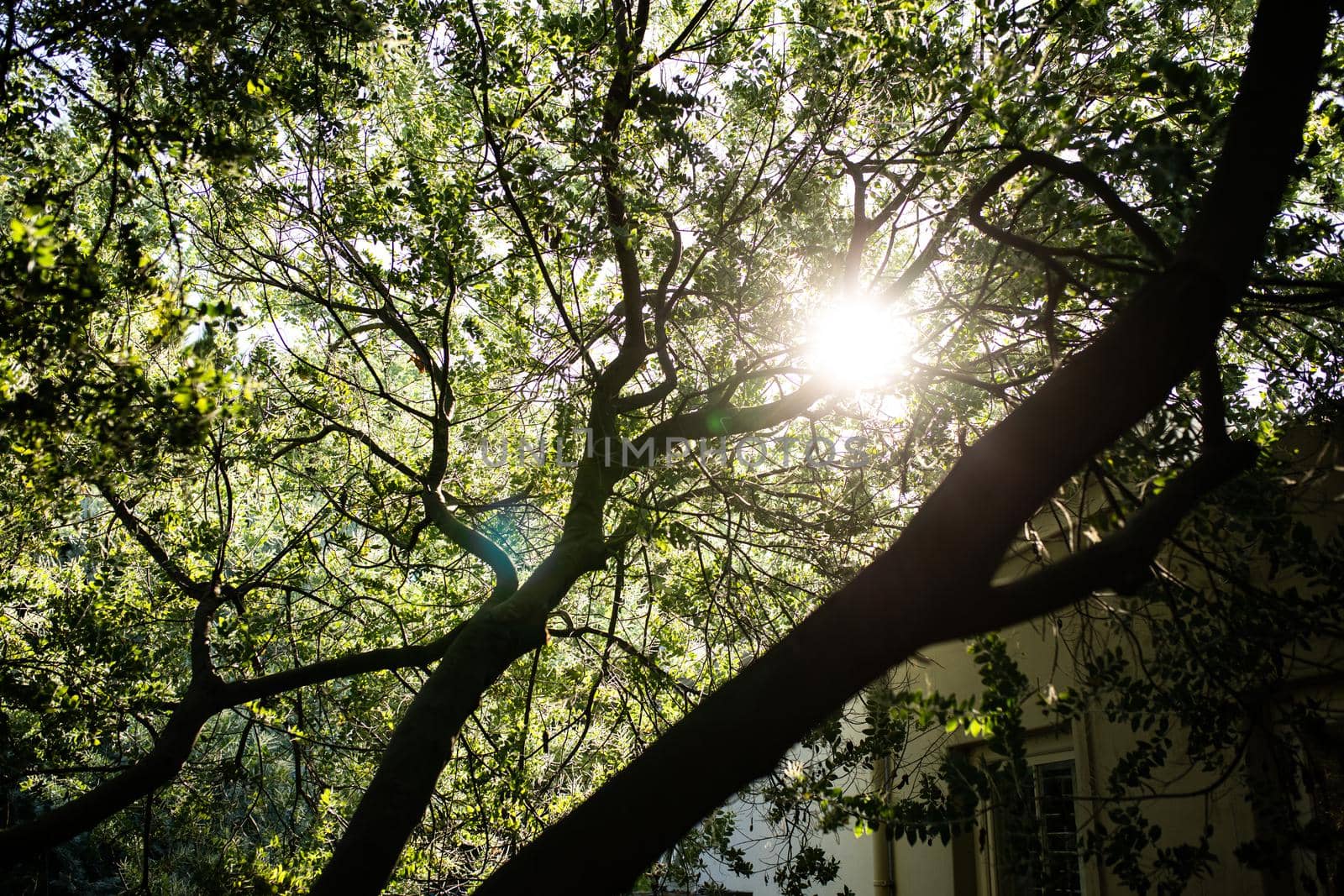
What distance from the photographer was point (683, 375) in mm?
7062

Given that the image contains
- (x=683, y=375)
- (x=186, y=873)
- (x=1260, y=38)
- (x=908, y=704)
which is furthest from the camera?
(x=186, y=873)

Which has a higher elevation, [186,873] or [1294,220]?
[1294,220]

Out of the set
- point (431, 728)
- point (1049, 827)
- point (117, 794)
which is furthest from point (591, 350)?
point (1049, 827)

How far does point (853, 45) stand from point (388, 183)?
3.29 m

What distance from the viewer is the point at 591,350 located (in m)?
7.42

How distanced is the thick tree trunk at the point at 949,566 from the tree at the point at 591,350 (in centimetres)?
1

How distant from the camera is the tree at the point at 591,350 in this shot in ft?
7.33

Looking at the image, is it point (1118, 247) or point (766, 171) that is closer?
point (1118, 247)

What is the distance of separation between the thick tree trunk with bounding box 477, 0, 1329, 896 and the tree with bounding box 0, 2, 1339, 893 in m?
0.01

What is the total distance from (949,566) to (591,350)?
18.6 feet

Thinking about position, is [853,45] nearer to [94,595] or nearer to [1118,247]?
[1118,247]

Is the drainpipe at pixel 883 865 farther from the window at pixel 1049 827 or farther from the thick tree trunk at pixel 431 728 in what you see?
the thick tree trunk at pixel 431 728

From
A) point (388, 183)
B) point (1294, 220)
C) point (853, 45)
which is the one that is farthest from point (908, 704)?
point (388, 183)

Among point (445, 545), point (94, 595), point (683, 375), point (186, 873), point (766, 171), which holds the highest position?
point (766, 171)
